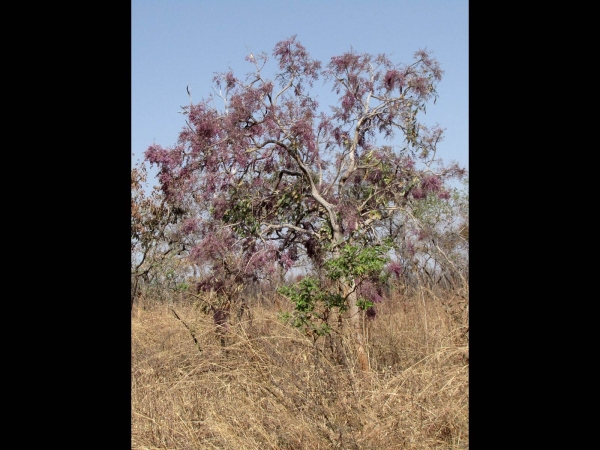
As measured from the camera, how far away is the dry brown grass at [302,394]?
10.4ft

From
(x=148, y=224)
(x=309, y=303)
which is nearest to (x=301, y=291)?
(x=309, y=303)

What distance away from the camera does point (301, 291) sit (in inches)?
189

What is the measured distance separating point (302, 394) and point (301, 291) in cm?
144

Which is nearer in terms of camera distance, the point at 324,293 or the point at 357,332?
the point at 357,332

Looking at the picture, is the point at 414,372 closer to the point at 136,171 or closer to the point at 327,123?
the point at 327,123

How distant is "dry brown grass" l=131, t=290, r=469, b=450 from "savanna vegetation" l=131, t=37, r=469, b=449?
0.01 meters

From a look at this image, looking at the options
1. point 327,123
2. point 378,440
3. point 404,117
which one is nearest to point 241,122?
point 327,123

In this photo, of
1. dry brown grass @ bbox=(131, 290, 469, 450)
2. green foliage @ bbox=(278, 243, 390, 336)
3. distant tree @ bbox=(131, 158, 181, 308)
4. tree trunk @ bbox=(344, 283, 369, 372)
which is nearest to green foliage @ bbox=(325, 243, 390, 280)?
green foliage @ bbox=(278, 243, 390, 336)

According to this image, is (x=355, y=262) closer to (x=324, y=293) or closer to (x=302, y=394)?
(x=324, y=293)

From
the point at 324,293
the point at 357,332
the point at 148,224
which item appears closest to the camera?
the point at 357,332

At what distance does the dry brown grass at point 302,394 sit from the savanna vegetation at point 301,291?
0.01 metres

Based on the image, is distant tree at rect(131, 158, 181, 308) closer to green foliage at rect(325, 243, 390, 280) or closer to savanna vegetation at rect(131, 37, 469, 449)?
savanna vegetation at rect(131, 37, 469, 449)
